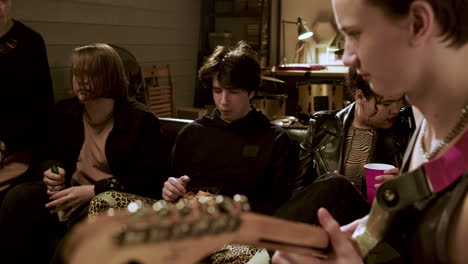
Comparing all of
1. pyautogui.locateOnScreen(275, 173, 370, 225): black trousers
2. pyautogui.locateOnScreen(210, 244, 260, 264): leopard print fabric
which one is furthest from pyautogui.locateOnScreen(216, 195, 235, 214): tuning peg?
pyautogui.locateOnScreen(210, 244, 260, 264): leopard print fabric

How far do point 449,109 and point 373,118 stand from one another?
4.05ft

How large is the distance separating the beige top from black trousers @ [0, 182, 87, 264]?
20 cm

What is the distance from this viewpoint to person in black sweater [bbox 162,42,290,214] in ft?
6.66

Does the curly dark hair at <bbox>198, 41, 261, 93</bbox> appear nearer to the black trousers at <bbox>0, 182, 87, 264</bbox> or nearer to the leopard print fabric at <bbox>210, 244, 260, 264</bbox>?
the leopard print fabric at <bbox>210, 244, 260, 264</bbox>

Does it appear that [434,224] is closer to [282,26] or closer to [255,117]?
[255,117]

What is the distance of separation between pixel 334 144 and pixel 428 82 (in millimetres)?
1331

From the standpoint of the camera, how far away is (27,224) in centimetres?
202

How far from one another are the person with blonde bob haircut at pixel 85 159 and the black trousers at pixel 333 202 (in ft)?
3.27

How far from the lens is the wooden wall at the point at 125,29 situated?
334 cm

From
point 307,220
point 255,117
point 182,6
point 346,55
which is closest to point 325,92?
point 182,6

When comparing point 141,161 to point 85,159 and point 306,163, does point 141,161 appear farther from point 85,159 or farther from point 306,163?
point 306,163

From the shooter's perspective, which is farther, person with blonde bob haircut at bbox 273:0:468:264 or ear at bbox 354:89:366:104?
ear at bbox 354:89:366:104

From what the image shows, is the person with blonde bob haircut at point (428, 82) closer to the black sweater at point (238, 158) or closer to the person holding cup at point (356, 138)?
the person holding cup at point (356, 138)

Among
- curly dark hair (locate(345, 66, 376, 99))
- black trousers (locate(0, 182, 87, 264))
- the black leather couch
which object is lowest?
black trousers (locate(0, 182, 87, 264))
